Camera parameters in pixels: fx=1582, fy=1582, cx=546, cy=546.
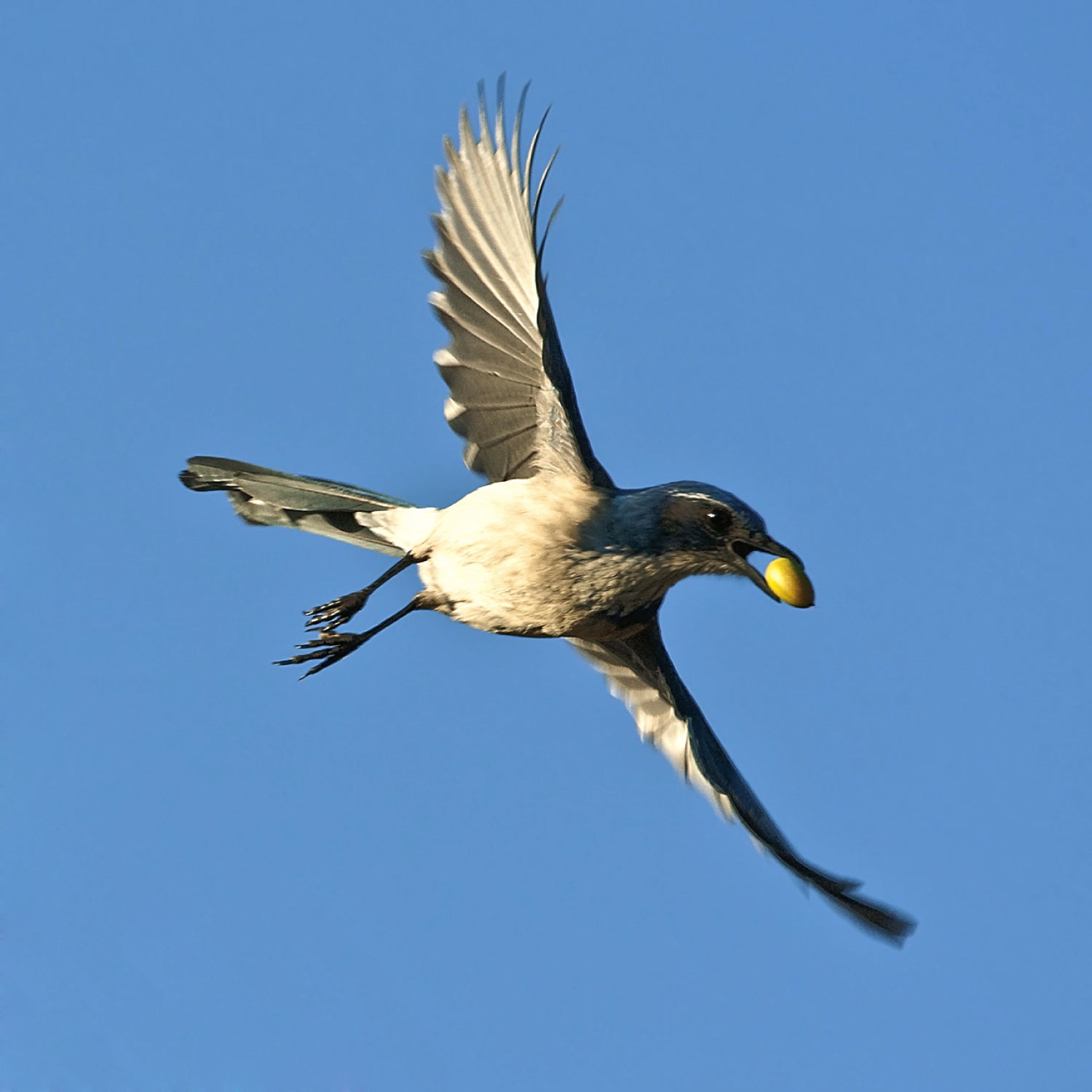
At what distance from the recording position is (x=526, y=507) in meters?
7.23

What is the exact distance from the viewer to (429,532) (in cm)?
773

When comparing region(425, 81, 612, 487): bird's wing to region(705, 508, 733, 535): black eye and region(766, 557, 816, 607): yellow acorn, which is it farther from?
region(766, 557, 816, 607): yellow acorn

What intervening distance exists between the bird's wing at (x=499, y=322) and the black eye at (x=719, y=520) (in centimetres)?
59

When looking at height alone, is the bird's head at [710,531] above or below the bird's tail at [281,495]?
below

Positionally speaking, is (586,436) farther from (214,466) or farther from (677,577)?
(214,466)

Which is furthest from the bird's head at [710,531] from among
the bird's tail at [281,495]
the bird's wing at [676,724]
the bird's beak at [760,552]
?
the bird's tail at [281,495]

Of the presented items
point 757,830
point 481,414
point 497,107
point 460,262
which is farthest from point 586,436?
point 757,830

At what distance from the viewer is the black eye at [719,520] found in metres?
7.12

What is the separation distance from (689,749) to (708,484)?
5.53ft

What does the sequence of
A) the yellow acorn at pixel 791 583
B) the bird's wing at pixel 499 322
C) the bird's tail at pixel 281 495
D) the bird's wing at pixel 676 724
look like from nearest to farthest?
the bird's wing at pixel 499 322
the yellow acorn at pixel 791 583
the bird's wing at pixel 676 724
the bird's tail at pixel 281 495

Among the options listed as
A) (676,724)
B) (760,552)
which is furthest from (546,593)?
(676,724)

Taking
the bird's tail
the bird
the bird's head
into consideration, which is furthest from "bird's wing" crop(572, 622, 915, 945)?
the bird's tail

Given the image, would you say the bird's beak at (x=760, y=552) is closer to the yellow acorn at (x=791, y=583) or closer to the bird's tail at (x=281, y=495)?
the yellow acorn at (x=791, y=583)

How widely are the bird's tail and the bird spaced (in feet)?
1.57
